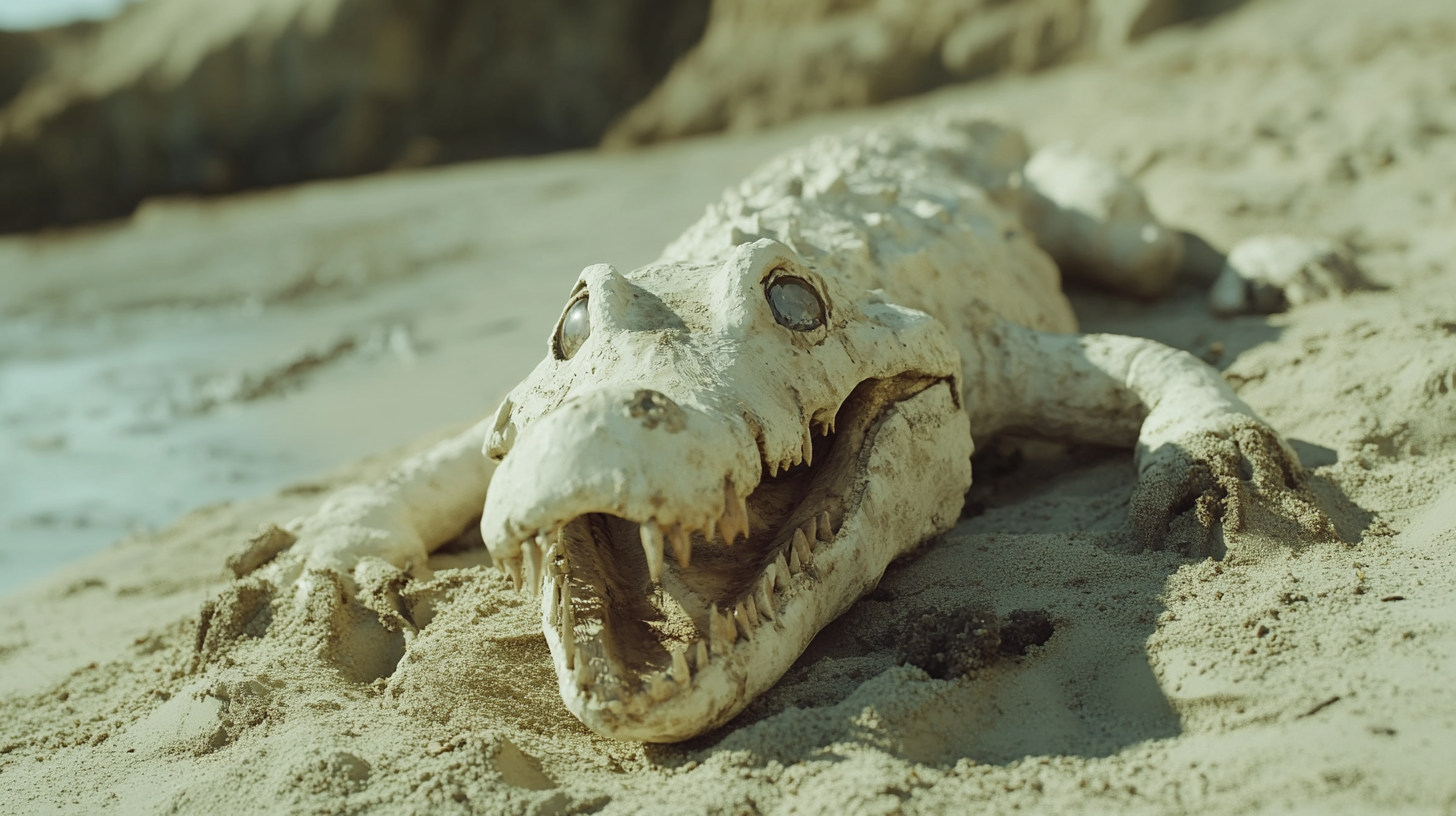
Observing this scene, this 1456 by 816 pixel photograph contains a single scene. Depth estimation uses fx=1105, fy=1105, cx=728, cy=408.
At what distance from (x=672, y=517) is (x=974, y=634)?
79 centimetres

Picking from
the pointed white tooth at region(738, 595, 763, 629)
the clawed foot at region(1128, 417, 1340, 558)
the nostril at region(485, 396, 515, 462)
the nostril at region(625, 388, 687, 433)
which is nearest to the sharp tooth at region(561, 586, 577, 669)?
the pointed white tooth at region(738, 595, 763, 629)

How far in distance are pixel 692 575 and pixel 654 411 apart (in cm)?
55

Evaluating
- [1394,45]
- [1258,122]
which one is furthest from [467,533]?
[1394,45]

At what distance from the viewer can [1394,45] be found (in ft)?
28.3

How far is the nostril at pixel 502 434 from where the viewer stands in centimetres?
290

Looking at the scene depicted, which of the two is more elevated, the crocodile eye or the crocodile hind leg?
the crocodile eye

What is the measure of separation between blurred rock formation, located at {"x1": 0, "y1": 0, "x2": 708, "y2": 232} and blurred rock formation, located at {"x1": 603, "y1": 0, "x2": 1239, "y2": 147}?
6.59ft

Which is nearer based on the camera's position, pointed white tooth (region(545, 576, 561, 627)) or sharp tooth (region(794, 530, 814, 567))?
pointed white tooth (region(545, 576, 561, 627))

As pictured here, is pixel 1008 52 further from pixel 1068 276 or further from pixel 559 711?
pixel 559 711

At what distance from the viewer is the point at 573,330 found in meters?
2.85

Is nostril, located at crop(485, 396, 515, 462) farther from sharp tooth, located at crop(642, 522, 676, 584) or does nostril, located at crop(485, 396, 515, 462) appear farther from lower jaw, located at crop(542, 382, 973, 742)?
sharp tooth, located at crop(642, 522, 676, 584)

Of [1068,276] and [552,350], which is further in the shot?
[1068,276]

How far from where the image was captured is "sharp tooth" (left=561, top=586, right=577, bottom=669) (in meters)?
2.29

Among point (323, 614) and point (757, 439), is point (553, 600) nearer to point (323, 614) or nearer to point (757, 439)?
point (757, 439)
